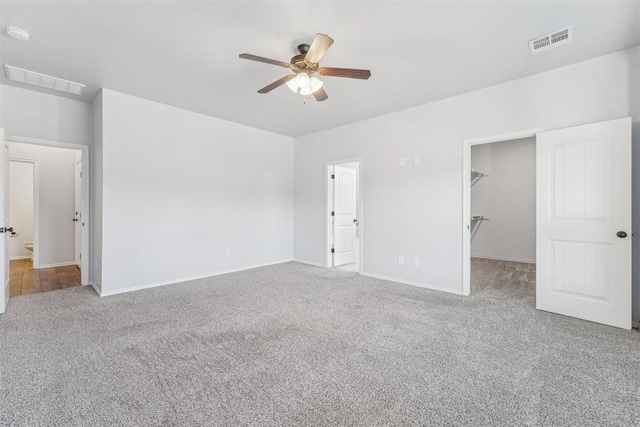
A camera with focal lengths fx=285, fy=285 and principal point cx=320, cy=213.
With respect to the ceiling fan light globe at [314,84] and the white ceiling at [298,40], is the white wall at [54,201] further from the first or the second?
the ceiling fan light globe at [314,84]

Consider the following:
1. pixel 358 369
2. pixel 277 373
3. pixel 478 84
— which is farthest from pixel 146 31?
pixel 478 84

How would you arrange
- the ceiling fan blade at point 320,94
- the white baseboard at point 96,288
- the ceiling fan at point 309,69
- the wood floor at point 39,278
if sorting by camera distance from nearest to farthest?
Result: the ceiling fan at point 309,69, the ceiling fan blade at point 320,94, the white baseboard at point 96,288, the wood floor at point 39,278

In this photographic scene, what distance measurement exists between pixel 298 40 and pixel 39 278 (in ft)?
18.2

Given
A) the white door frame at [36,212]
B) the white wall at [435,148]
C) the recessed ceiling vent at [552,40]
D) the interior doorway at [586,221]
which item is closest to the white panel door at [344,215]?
the white wall at [435,148]

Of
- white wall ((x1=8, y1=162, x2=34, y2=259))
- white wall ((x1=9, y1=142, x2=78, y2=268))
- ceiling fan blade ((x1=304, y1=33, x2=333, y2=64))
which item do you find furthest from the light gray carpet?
white wall ((x1=8, y1=162, x2=34, y2=259))

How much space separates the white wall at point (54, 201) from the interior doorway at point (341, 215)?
17.3 feet

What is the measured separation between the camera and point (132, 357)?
7.34ft

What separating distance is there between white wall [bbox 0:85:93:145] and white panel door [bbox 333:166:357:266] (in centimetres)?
412

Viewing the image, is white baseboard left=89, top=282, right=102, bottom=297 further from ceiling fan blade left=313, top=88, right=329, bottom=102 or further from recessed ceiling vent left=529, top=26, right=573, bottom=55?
recessed ceiling vent left=529, top=26, right=573, bottom=55

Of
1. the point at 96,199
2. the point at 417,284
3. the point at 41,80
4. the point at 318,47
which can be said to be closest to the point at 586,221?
the point at 417,284

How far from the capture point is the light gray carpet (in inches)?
64.7

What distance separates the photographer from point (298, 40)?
2609 mm

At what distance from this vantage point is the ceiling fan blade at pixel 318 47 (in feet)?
6.99

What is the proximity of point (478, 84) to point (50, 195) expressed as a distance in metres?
7.69
